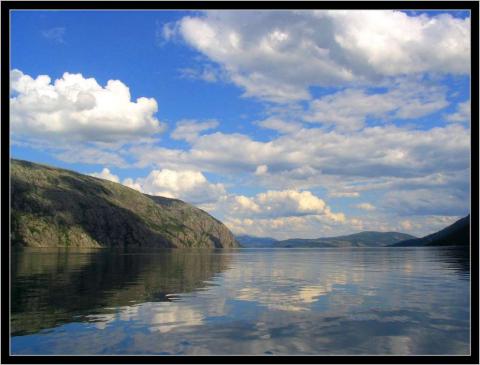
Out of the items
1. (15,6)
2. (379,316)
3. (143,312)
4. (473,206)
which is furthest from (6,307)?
(379,316)


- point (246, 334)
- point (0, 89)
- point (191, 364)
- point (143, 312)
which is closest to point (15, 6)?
point (0, 89)

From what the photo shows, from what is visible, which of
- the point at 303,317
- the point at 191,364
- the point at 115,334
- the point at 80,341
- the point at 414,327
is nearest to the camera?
the point at 191,364

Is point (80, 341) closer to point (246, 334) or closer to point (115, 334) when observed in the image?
point (115, 334)

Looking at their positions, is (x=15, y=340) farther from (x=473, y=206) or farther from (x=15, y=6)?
(x=473, y=206)

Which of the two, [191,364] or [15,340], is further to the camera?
[15,340]

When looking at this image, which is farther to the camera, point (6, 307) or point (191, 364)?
point (6, 307)

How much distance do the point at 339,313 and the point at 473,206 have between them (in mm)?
26188

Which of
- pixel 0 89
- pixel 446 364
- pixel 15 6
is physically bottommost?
pixel 446 364

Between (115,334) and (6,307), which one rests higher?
(6,307)

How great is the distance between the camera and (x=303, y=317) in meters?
37.2

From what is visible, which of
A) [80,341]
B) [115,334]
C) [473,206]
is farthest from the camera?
[115,334]

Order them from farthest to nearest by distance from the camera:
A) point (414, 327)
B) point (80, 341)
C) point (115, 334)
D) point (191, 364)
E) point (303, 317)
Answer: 1. point (303, 317)
2. point (414, 327)
3. point (115, 334)
4. point (80, 341)
5. point (191, 364)

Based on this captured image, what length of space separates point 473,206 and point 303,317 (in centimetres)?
2439

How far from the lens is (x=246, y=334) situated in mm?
30500
